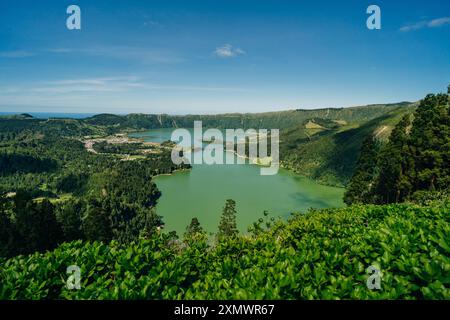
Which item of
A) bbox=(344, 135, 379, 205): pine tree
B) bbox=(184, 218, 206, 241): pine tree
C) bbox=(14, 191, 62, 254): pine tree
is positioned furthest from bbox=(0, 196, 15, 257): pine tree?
bbox=(344, 135, 379, 205): pine tree

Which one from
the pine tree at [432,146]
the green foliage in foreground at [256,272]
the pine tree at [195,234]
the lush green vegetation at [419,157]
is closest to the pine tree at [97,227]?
the pine tree at [195,234]

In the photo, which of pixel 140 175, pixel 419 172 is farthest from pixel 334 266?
pixel 140 175

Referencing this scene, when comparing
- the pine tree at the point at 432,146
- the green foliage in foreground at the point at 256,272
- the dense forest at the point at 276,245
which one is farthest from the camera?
the pine tree at the point at 432,146

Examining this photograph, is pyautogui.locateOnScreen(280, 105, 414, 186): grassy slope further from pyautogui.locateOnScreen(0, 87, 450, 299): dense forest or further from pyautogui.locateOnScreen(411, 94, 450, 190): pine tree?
pyautogui.locateOnScreen(411, 94, 450, 190): pine tree

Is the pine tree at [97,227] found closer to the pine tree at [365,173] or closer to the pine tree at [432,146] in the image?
the pine tree at [432,146]

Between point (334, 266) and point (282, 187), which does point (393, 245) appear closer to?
point (334, 266)
